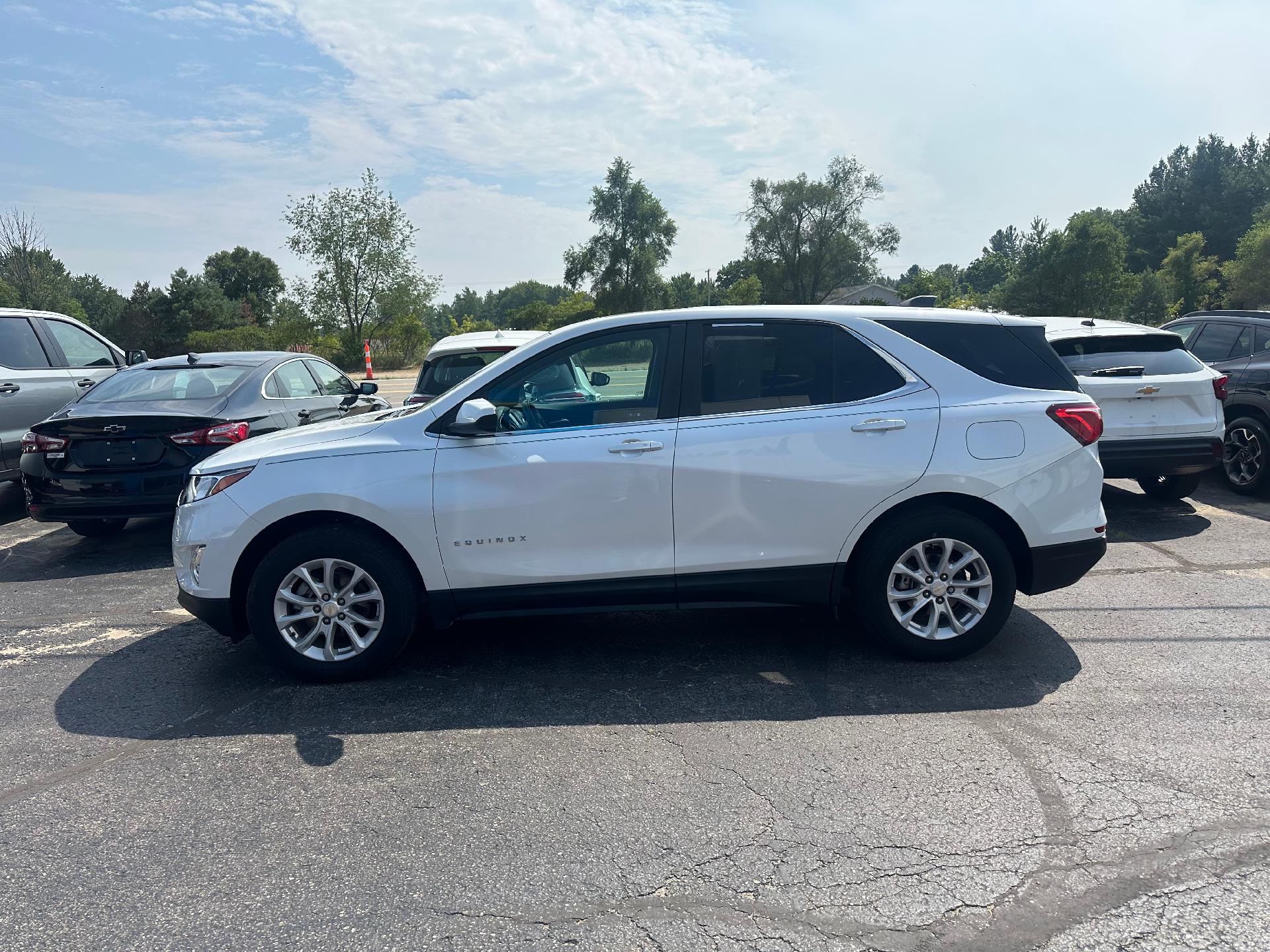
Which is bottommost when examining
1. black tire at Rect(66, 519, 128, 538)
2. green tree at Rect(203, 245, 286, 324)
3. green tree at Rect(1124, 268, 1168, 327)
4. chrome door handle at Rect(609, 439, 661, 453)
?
black tire at Rect(66, 519, 128, 538)

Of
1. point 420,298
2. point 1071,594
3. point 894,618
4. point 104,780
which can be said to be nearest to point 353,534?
point 104,780

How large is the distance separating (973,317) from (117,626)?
17.7 feet

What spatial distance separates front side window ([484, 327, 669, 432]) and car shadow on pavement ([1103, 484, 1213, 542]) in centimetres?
467

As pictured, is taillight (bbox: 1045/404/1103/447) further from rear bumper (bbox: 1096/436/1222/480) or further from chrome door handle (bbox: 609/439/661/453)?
rear bumper (bbox: 1096/436/1222/480)

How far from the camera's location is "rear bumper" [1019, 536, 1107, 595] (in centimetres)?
446

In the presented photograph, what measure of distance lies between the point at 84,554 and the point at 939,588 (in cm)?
692

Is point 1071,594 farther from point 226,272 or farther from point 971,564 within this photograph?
point 226,272

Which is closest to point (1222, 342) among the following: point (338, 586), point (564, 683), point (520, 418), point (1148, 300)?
point (520, 418)

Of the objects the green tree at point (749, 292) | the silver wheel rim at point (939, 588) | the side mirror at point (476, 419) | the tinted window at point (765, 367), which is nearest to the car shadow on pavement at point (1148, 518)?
Result: the silver wheel rim at point (939, 588)

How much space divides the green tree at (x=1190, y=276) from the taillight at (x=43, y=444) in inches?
2637

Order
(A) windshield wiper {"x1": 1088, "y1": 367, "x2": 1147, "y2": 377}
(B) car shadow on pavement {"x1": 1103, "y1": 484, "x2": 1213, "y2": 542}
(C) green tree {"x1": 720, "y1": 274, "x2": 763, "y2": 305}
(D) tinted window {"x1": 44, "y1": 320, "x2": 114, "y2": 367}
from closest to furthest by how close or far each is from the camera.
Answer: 1. (B) car shadow on pavement {"x1": 1103, "y1": 484, "x2": 1213, "y2": 542}
2. (A) windshield wiper {"x1": 1088, "y1": 367, "x2": 1147, "y2": 377}
3. (D) tinted window {"x1": 44, "y1": 320, "x2": 114, "y2": 367}
4. (C) green tree {"x1": 720, "y1": 274, "x2": 763, "y2": 305}

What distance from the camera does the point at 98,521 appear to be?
8.14 metres

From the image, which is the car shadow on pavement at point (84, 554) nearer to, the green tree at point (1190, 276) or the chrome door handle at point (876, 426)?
the chrome door handle at point (876, 426)

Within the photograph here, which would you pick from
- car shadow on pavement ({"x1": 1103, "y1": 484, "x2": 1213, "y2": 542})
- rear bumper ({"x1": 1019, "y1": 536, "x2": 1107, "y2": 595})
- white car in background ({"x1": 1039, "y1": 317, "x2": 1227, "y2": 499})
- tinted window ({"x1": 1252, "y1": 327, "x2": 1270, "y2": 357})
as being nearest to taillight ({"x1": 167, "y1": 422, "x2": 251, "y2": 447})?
rear bumper ({"x1": 1019, "y1": 536, "x2": 1107, "y2": 595})
